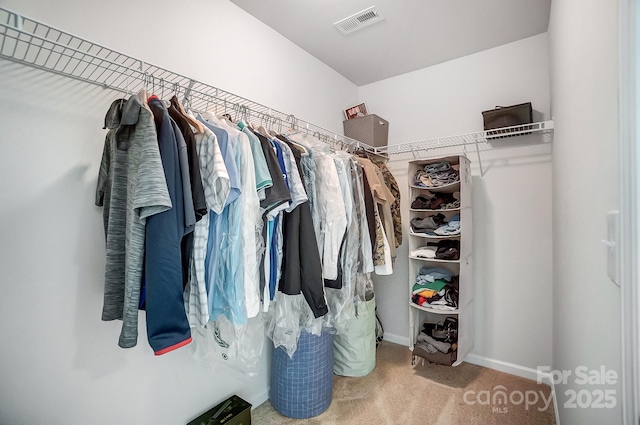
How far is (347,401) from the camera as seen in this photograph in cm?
192

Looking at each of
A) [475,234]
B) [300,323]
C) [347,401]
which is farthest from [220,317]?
[475,234]

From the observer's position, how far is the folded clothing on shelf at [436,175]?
2.21 metres

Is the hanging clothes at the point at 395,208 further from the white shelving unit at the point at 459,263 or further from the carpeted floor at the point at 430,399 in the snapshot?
the carpeted floor at the point at 430,399

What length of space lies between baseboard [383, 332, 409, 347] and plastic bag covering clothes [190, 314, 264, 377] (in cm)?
186

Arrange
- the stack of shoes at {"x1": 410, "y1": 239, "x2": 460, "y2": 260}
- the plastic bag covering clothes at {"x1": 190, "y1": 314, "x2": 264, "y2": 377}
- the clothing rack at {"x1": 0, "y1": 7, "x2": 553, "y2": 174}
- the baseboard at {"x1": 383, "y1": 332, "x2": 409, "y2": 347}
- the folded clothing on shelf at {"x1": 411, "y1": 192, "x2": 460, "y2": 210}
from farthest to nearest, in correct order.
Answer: the baseboard at {"x1": 383, "y1": 332, "x2": 409, "y2": 347} → the folded clothing on shelf at {"x1": 411, "y1": 192, "x2": 460, "y2": 210} → the stack of shoes at {"x1": 410, "y1": 239, "x2": 460, "y2": 260} → the plastic bag covering clothes at {"x1": 190, "y1": 314, "x2": 264, "y2": 377} → the clothing rack at {"x1": 0, "y1": 7, "x2": 553, "y2": 174}

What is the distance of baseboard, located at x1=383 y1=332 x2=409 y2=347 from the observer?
2.75 m

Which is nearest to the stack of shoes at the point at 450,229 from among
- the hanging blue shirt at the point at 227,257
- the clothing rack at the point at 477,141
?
the clothing rack at the point at 477,141

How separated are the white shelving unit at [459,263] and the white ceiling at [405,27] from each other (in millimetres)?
947

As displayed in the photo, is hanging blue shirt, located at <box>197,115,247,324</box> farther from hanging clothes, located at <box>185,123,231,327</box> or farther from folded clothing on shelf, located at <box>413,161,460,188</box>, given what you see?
folded clothing on shelf, located at <box>413,161,460,188</box>

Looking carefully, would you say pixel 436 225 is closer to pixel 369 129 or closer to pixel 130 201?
pixel 369 129

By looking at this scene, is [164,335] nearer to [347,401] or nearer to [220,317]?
[220,317]

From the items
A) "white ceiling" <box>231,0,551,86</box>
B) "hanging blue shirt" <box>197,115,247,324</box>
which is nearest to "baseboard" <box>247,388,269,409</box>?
"hanging blue shirt" <box>197,115,247,324</box>

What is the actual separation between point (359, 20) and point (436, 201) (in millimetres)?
1468

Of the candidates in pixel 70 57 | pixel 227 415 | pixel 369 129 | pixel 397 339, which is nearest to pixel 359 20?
pixel 369 129
